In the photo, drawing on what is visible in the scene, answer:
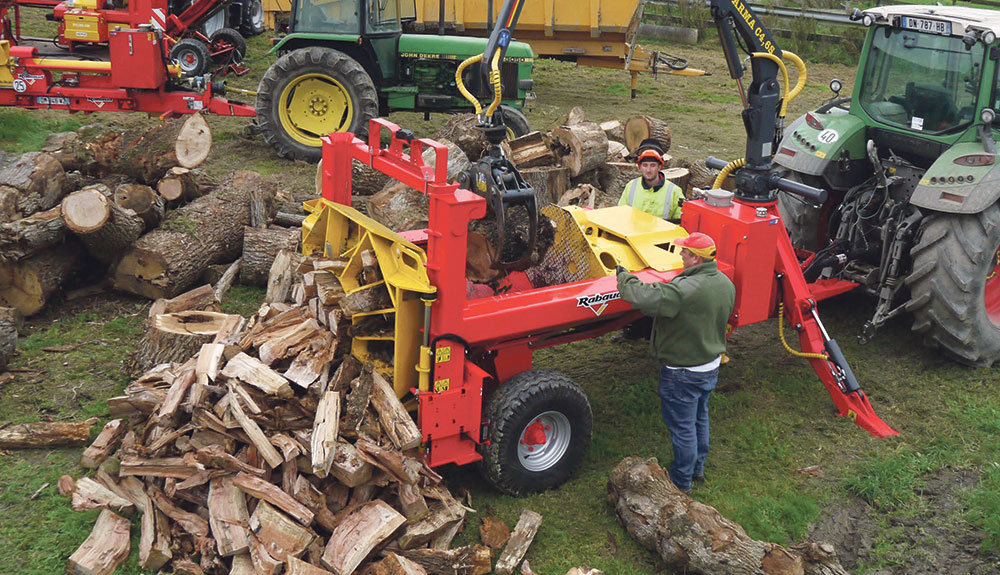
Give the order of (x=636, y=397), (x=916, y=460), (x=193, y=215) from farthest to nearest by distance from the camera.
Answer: (x=193, y=215) → (x=636, y=397) → (x=916, y=460)

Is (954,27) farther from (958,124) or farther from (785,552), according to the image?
(785,552)

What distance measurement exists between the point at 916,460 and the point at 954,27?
3.34 metres

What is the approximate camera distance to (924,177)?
22.6 ft

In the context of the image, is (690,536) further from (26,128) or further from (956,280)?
(26,128)

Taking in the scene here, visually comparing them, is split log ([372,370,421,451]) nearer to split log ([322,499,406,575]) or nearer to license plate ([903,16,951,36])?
split log ([322,499,406,575])

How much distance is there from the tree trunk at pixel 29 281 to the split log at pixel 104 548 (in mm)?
3116

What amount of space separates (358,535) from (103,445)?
1948 millimetres

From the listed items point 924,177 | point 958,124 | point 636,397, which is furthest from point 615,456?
point 958,124

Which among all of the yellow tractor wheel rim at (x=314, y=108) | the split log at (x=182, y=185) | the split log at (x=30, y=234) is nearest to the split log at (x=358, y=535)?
the split log at (x=30, y=234)

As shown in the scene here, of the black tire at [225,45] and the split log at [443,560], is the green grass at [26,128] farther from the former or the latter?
the split log at [443,560]

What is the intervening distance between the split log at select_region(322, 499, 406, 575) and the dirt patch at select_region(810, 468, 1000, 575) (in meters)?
2.44

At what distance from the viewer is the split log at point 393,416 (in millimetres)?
4965

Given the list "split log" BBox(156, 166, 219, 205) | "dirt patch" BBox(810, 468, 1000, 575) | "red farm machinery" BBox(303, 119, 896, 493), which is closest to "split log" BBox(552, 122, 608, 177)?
"red farm machinery" BBox(303, 119, 896, 493)

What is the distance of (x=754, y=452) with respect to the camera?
614 centimetres
